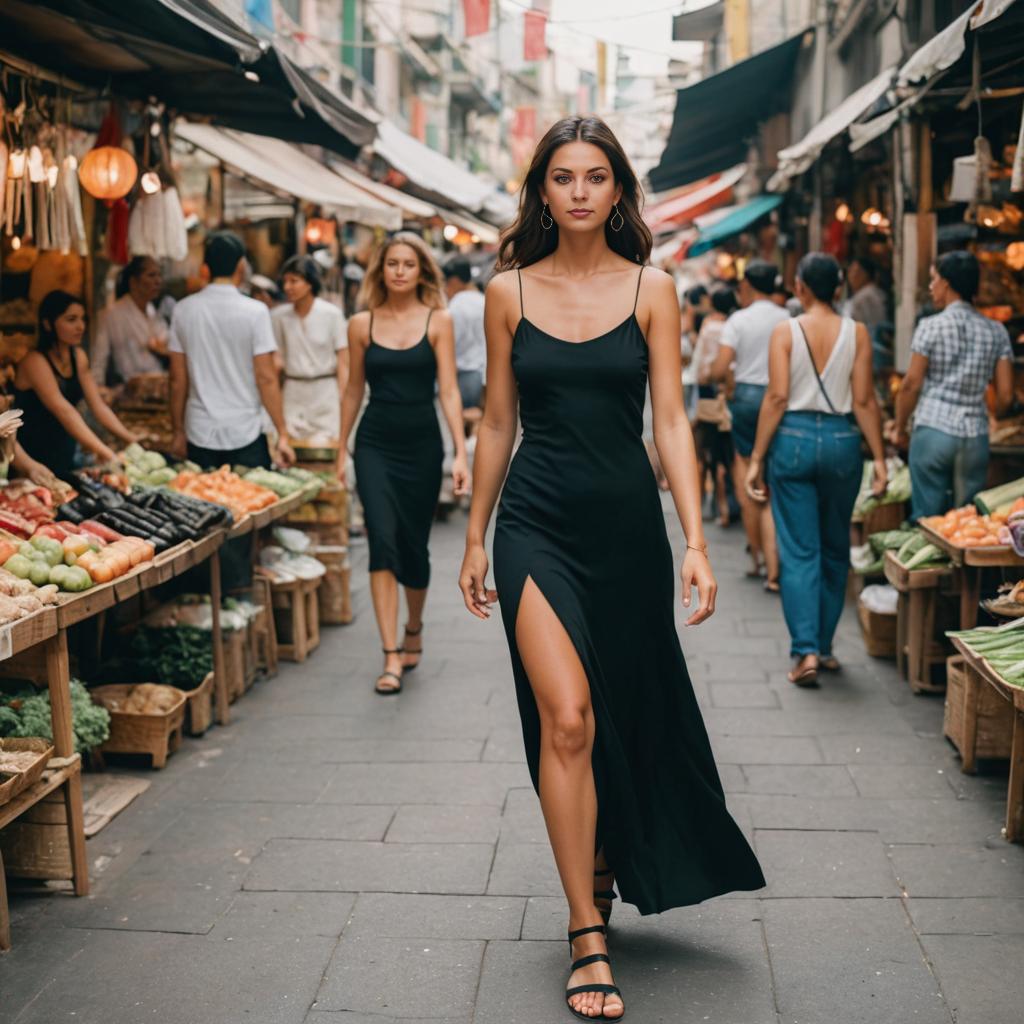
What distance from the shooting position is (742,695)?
6746mm

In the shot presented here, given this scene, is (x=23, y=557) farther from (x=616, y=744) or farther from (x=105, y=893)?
(x=616, y=744)

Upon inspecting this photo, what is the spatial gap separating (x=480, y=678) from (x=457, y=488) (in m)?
1.08

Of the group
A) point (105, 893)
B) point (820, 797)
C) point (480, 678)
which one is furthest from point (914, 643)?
point (105, 893)

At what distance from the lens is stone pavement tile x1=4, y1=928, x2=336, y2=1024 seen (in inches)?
141

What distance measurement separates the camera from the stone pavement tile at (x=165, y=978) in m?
3.58

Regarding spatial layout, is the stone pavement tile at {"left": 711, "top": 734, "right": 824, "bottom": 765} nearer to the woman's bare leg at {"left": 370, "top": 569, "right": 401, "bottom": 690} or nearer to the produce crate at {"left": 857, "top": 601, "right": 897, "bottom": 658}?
the produce crate at {"left": 857, "top": 601, "right": 897, "bottom": 658}

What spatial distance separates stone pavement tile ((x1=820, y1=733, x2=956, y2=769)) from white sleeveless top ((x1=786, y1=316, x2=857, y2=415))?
168cm

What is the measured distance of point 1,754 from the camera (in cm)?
420

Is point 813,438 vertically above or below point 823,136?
below

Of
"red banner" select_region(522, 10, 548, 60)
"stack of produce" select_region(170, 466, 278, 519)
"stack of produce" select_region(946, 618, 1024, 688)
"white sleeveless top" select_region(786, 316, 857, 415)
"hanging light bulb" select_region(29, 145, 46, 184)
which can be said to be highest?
"red banner" select_region(522, 10, 548, 60)

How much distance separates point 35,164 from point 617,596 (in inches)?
185

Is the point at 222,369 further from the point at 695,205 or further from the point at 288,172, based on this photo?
the point at 695,205

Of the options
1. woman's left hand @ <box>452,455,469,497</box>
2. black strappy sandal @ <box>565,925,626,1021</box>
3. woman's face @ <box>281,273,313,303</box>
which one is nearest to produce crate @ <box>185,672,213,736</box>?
woman's left hand @ <box>452,455,469,497</box>

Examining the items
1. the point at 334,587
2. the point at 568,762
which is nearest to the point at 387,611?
the point at 334,587
